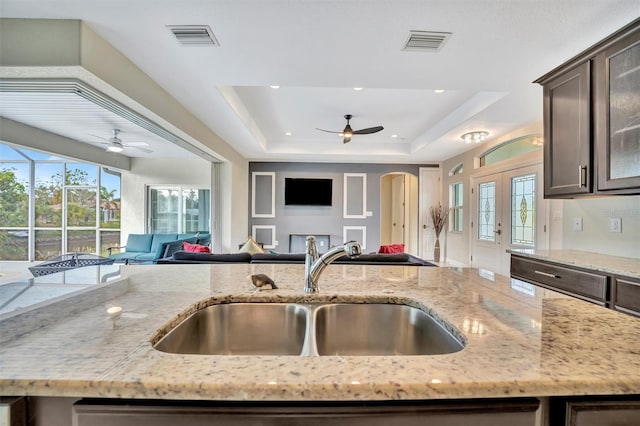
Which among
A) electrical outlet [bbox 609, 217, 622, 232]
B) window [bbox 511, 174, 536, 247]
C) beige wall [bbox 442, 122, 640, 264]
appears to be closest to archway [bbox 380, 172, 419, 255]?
window [bbox 511, 174, 536, 247]

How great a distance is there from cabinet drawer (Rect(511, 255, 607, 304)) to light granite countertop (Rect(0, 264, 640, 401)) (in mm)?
1290

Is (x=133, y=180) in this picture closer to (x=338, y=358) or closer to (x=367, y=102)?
(x=367, y=102)

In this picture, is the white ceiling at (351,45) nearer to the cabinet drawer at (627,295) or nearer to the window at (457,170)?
the cabinet drawer at (627,295)

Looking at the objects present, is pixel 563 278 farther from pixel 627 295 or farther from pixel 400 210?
pixel 400 210

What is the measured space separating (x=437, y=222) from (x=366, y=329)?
245 inches

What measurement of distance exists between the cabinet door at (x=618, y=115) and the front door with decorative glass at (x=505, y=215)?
6.03 ft

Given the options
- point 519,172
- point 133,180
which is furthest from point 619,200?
point 133,180

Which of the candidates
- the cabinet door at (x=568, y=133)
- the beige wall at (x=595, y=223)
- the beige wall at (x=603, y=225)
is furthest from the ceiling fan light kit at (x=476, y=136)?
the cabinet door at (x=568, y=133)

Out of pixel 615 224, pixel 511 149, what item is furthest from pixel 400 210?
pixel 615 224

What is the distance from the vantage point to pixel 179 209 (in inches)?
288

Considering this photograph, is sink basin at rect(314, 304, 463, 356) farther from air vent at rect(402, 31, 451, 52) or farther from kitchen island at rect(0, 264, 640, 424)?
air vent at rect(402, 31, 451, 52)

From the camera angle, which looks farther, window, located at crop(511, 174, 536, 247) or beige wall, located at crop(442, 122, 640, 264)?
window, located at crop(511, 174, 536, 247)

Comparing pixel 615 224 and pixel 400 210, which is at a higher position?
pixel 400 210

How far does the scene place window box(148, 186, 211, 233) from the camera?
7.30m
